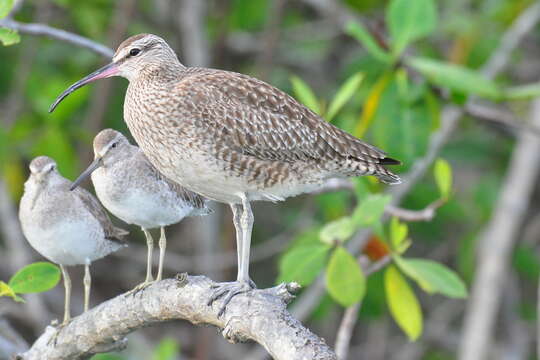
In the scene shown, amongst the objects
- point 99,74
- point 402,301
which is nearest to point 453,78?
point 402,301

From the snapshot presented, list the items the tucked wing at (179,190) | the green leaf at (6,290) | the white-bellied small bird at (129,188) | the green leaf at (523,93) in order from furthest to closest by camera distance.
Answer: the green leaf at (523,93) → the tucked wing at (179,190) → the white-bellied small bird at (129,188) → the green leaf at (6,290)

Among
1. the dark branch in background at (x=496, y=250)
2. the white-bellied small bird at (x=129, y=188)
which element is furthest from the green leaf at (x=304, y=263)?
the dark branch in background at (x=496, y=250)

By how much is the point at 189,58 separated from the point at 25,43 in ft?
4.60

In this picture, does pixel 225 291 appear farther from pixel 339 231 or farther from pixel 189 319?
pixel 339 231

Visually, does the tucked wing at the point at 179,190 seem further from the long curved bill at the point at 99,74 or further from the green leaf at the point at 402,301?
the green leaf at the point at 402,301

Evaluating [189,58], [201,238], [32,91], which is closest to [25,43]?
[32,91]

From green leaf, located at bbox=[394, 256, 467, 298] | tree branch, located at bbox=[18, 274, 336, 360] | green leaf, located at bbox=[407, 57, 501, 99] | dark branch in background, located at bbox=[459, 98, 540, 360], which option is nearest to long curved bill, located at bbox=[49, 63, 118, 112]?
tree branch, located at bbox=[18, 274, 336, 360]

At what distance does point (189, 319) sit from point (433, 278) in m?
1.89

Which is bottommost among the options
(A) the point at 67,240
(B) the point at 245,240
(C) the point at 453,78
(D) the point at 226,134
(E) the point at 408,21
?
(A) the point at 67,240

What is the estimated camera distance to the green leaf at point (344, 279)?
550cm

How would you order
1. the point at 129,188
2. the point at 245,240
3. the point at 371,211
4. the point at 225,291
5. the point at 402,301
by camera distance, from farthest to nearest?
the point at 402,301
the point at 371,211
the point at 245,240
the point at 129,188
the point at 225,291

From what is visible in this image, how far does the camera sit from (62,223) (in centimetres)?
475

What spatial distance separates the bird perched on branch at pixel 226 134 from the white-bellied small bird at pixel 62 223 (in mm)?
421

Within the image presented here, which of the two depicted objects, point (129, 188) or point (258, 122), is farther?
point (258, 122)
